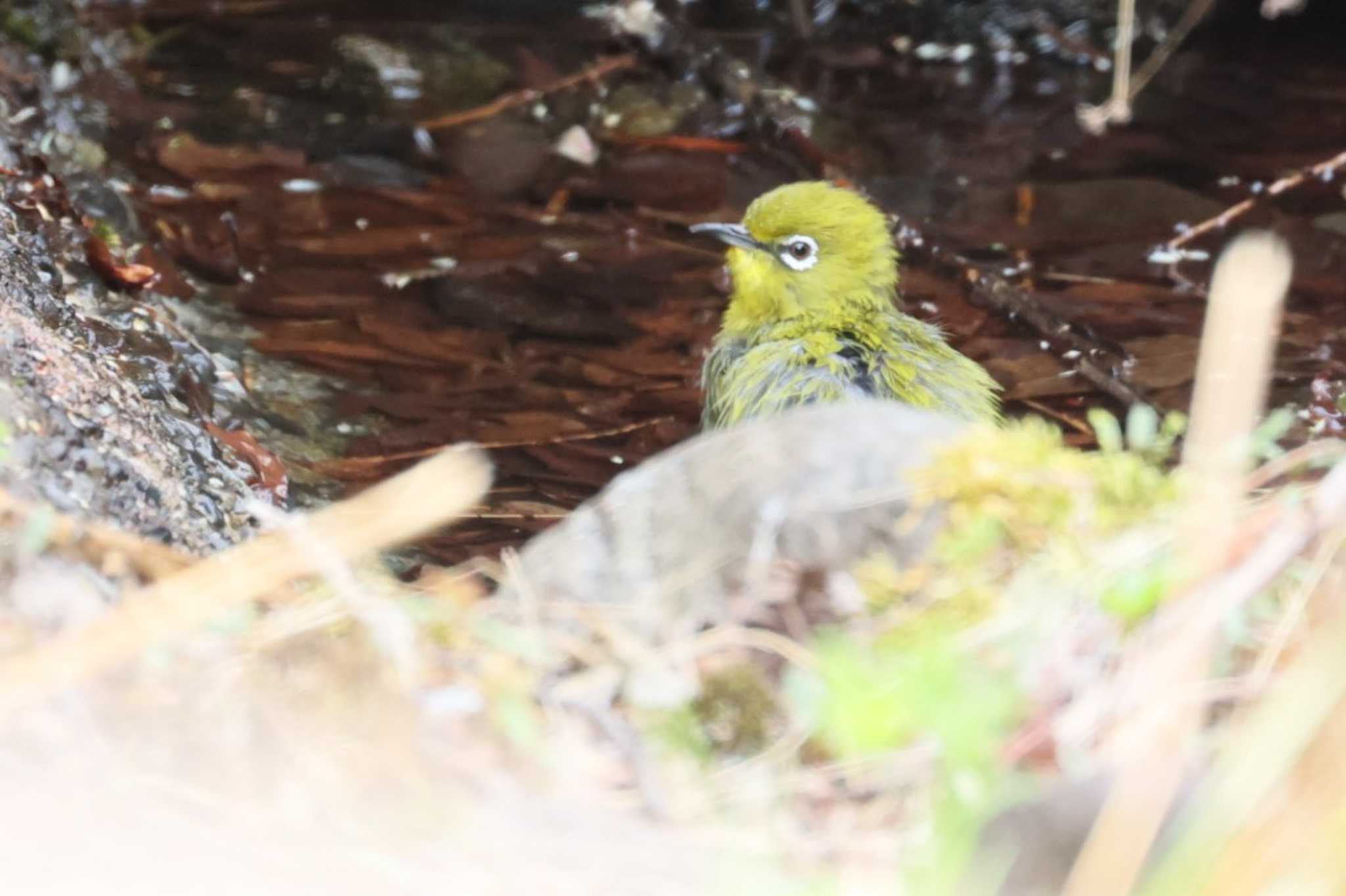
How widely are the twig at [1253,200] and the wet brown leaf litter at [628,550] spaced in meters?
0.06

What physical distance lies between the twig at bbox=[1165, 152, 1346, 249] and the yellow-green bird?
7.29 ft

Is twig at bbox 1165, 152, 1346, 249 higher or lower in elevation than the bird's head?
higher

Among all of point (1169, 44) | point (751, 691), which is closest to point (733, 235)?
point (751, 691)

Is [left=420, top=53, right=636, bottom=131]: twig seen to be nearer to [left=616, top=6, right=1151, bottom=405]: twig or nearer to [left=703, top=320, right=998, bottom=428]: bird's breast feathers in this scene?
[left=616, top=6, right=1151, bottom=405]: twig

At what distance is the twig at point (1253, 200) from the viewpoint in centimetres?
666

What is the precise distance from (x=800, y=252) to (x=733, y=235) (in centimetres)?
29

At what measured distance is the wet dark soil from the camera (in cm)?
542

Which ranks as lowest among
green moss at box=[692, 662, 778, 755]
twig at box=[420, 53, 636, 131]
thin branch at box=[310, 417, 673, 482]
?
thin branch at box=[310, 417, 673, 482]

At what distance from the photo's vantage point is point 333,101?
317 inches

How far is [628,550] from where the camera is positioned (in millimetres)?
2557

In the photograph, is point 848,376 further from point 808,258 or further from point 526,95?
point 526,95

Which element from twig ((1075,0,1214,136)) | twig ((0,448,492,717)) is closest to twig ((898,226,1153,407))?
twig ((1075,0,1214,136))

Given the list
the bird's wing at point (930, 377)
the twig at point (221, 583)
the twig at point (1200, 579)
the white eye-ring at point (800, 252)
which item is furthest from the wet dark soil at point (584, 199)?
the twig at point (1200, 579)

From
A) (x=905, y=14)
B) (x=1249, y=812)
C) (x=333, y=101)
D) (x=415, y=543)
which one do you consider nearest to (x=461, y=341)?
(x=415, y=543)
